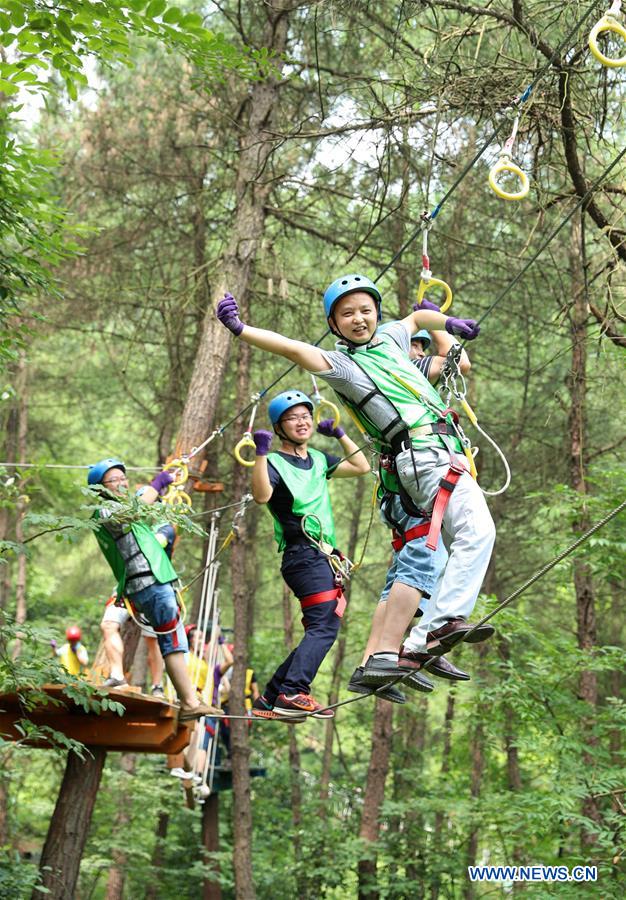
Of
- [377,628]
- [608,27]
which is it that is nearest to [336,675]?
[377,628]

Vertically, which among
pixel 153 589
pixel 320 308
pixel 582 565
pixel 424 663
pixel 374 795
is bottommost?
pixel 374 795

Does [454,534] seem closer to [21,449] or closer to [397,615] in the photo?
[397,615]

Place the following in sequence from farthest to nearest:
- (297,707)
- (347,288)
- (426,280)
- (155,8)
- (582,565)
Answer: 1. (582,565)
2. (155,8)
3. (297,707)
4. (426,280)
5. (347,288)

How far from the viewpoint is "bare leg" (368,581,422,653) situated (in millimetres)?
3562

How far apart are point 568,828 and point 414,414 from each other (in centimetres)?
688

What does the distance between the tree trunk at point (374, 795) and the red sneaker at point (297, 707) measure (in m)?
6.88

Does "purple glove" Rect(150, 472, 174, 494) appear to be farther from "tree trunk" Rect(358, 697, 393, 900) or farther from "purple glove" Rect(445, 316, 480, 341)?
"tree trunk" Rect(358, 697, 393, 900)

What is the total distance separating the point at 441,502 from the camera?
11.4 ft

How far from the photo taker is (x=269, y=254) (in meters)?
9.11

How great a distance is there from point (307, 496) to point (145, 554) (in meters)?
1.25

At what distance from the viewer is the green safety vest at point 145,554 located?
18.1ft

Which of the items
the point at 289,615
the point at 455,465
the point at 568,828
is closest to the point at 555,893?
the point at 568,828

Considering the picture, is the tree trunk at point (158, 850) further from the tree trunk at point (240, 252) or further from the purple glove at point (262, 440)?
the purple glove at point (262, 440)

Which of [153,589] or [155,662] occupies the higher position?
[153,589]
